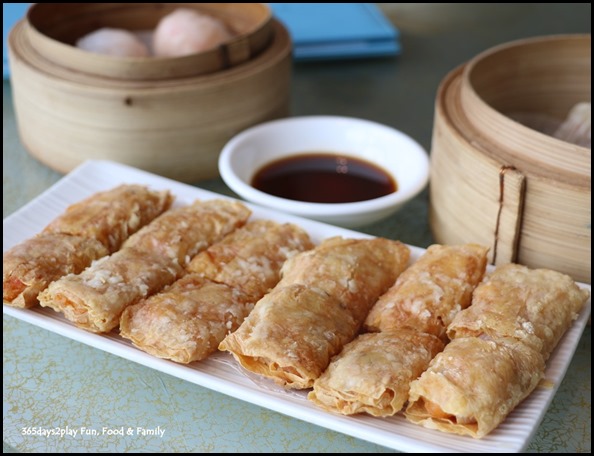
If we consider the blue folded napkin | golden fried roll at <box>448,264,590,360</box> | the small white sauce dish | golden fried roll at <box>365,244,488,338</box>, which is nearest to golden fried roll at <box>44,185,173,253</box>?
the small white sauce dish

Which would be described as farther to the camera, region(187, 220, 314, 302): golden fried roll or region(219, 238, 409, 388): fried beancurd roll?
region(187, 220, 314, 302): golden fried roll

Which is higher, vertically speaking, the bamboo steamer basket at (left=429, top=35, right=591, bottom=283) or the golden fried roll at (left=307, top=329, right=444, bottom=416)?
the bamboo steamer basket at (left=429, top=35, right=591, bottom=283)

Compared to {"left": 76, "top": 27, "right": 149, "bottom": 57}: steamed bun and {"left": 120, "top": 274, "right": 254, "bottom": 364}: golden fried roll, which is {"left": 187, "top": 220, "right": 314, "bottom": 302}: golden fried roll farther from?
{"left": 76, "top": 27, "right": 149, "bottom": 57}: steamed bun

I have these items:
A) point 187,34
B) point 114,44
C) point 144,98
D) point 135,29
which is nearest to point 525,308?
point 144,98

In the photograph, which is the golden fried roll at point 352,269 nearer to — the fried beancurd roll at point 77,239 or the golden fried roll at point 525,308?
the golden fried roll at point 525,308

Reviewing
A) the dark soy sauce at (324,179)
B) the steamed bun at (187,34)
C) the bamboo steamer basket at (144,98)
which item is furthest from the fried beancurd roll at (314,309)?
the steamed bun at (187,34)

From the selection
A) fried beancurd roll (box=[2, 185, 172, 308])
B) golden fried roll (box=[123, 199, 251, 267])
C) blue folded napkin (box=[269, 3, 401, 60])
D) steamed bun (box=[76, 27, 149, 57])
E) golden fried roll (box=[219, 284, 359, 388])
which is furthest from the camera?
blue folded napkin (box=[269, 3, 401, 60])
